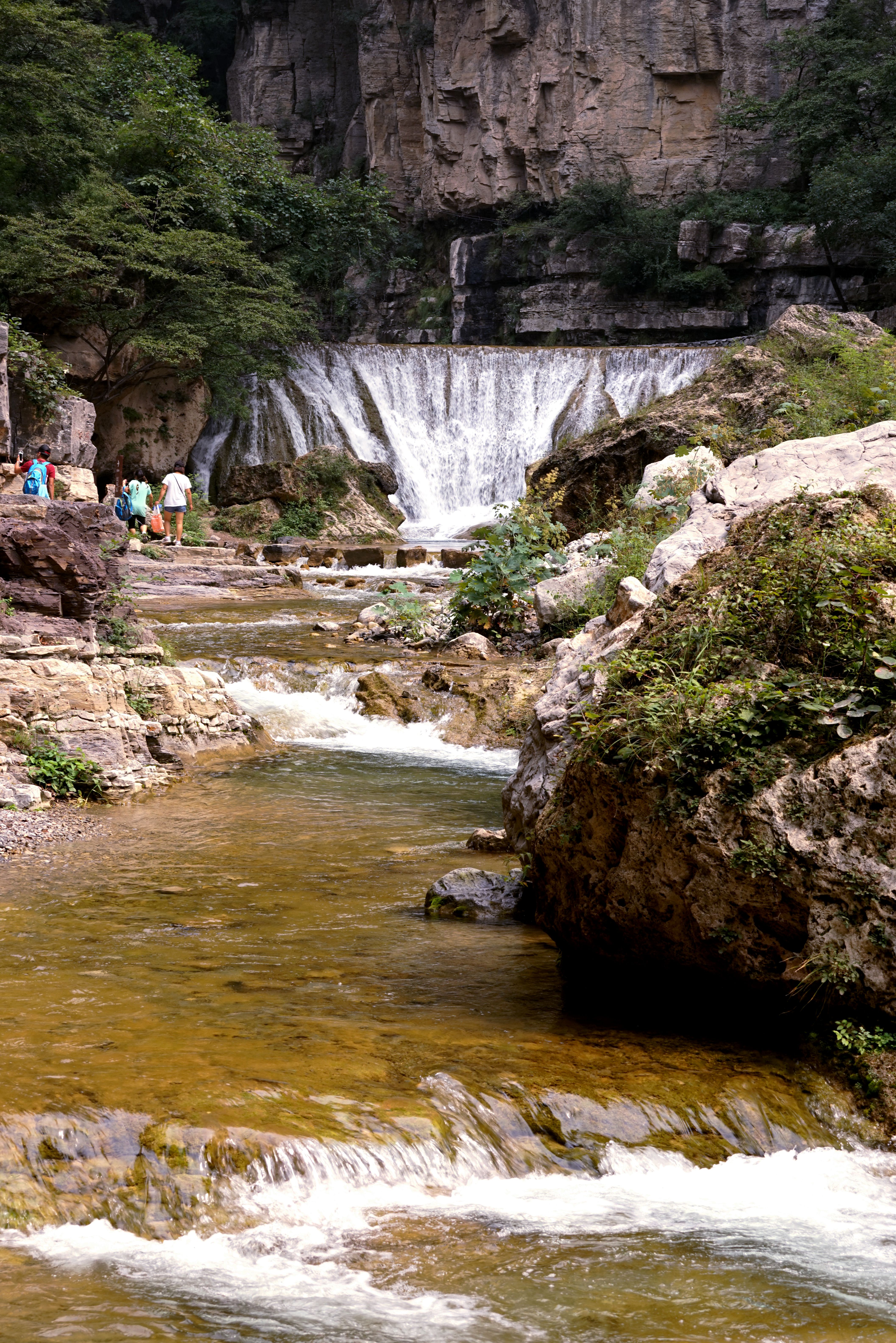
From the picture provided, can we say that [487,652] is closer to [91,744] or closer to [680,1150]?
[91,744]

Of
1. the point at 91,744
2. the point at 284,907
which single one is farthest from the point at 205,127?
the point at 284,907

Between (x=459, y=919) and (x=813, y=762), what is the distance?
2.24 m

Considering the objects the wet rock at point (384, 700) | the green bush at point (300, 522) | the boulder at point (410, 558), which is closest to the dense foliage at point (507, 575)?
the wet rock at point (384, 700)

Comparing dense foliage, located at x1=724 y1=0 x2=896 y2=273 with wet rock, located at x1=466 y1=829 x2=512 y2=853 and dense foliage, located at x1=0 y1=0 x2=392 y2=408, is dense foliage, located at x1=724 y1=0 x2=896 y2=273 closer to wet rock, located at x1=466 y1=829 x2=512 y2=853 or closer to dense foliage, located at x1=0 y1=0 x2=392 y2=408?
dense foliage, located at x1=0 y1=0 x2=392 y2=408

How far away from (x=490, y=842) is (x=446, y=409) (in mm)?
23887

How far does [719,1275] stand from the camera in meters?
2.97

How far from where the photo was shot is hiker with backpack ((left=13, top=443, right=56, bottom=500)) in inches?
574

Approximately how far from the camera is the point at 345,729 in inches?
429

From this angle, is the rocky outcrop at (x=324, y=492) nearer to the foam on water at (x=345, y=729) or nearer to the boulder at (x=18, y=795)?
the foam on water at (x=345, y=729)

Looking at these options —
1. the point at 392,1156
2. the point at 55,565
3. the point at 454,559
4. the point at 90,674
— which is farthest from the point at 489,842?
the point at 454,559

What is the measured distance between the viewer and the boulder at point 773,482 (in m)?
4.96

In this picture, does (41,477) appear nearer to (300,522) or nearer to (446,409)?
(300,522)

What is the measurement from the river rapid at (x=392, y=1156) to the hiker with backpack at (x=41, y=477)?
33.7 ft

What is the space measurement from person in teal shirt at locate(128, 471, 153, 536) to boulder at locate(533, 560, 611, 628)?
36.6 feet
